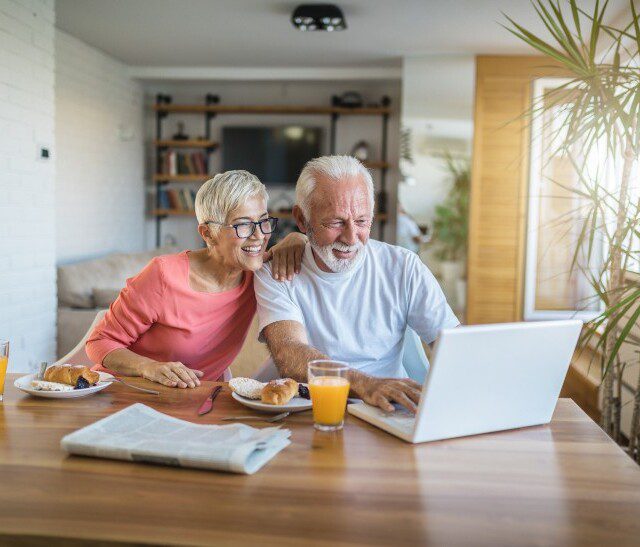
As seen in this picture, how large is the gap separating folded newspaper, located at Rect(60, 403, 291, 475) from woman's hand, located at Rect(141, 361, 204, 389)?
11.0 inches

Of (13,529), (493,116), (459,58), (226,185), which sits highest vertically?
(459,58)

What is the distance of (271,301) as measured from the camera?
6.11 feet

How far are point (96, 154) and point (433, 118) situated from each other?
9.70 ft

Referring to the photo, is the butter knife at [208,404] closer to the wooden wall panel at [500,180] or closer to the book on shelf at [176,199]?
the wooden wall panel at [500,180]

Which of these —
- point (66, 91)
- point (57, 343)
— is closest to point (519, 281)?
point (57, 343)

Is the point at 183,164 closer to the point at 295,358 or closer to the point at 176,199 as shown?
the point at 176,199

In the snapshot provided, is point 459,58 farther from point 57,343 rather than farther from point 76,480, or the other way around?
point 76,480

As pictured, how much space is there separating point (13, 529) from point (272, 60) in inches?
222

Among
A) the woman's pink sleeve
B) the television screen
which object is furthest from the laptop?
the television screen

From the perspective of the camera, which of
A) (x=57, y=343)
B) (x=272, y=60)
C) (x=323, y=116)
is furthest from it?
(x=323, y=116)

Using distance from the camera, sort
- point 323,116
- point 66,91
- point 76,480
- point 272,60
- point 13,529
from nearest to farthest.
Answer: point 13,529, point 76,480, point 66,91, point 272,60, point 323,116

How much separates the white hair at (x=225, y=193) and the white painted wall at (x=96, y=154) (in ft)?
12.3

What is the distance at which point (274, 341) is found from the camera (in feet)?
5.89

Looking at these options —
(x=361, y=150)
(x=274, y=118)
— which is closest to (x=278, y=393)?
(x=361, y=150)
